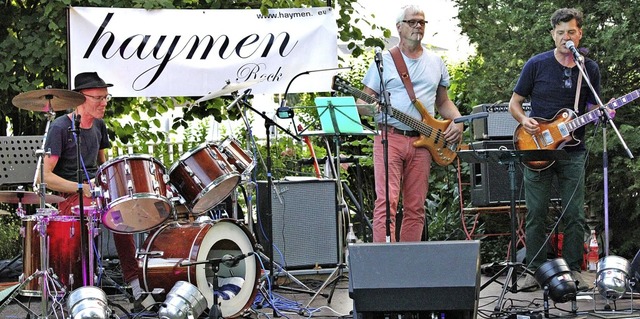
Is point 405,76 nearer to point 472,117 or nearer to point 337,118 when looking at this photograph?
point 337,118

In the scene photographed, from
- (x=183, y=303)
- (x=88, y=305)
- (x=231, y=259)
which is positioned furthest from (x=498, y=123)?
(x=88, y=305)

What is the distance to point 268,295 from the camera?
23.4ft

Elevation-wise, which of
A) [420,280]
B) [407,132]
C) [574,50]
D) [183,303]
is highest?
[574,50]

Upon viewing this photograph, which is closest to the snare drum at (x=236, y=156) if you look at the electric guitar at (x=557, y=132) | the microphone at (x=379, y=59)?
the microphone at (x=379, y=59)

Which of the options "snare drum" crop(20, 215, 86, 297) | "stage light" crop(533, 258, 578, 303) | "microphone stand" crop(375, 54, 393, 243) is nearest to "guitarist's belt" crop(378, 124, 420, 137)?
"microphone stand" crop(375, 54, 393, 243)

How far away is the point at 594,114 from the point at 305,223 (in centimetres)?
266

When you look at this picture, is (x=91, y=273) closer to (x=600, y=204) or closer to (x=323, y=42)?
(x=323, y=42)

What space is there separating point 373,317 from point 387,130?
80.3 inches

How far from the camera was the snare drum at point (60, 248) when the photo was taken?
22.3ft

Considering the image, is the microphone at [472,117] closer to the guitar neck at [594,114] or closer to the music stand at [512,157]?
the music stand at [512,157]

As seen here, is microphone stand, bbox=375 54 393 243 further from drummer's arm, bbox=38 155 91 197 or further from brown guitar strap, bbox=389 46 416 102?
drummer's arm, bbox=38 155 91 197

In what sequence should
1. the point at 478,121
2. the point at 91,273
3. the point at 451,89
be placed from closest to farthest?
1. the point at 91,273
2. the point at 478,121
3. the point at 451,89

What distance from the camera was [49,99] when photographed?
6543 mm

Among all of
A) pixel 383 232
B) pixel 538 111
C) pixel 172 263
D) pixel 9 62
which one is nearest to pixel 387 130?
pixel 383 232
